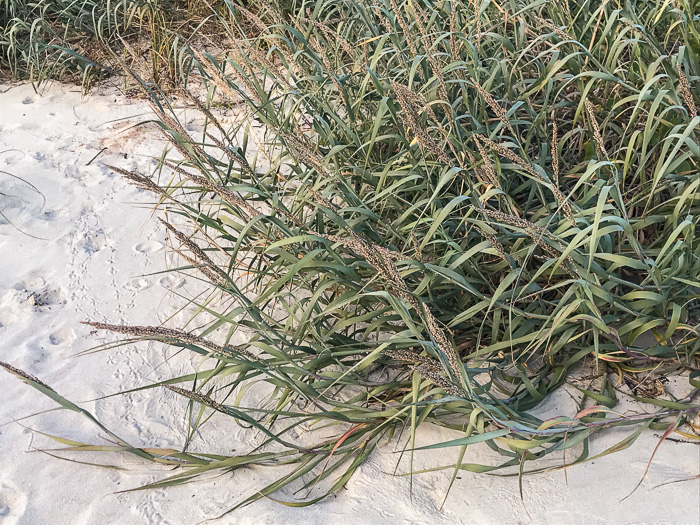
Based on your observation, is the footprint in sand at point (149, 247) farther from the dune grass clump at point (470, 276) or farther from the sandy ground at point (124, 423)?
the dune grass clump at point (470, 276)

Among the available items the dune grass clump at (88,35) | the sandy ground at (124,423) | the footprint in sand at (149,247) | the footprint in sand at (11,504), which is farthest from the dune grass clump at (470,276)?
the dune grass clump at (88,35)

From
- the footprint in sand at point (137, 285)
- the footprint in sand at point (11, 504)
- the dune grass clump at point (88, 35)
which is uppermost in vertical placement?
the dune grass clump at point (88, 35)

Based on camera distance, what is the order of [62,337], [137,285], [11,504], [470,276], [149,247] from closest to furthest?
[11,504] < [470,276] < [62,337] < [137,285] < [149,247]

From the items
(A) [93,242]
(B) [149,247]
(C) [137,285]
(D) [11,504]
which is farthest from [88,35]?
(D) [11,504]

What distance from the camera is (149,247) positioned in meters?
2.44

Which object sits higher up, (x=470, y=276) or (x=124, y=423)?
(x=470, y=276)

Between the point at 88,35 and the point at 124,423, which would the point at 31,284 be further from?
the point at 88,35

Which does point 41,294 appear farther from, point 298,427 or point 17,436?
point 298,427

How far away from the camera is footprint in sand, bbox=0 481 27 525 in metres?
1.56

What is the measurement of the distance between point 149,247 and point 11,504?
107 centimetres

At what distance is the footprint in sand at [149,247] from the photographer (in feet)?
7.95

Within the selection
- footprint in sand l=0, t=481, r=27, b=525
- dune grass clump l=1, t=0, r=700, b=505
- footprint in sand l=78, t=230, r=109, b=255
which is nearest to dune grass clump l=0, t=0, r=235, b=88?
footprint in sand l=78, t=230, r=109, b=255

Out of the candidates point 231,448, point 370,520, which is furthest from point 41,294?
point 370,520

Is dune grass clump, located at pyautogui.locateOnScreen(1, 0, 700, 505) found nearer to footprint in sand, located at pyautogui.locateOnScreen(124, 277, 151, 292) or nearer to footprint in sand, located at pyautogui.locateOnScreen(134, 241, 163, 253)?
footprint in sand, located at pyautogui.locateOnScreen(124, 277, 151, 292)
